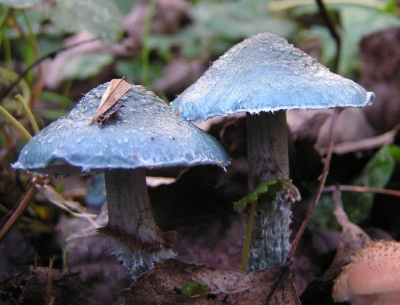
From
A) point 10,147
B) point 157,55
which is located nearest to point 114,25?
point 10,147

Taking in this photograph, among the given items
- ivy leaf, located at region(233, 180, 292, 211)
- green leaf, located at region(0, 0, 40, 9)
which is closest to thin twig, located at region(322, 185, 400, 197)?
ivy leaf, located at region(233, 180, 292, 211)

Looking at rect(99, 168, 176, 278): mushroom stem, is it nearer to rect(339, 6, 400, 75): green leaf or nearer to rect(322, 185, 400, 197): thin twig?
rect(322, 185, 400, 197): thin twig

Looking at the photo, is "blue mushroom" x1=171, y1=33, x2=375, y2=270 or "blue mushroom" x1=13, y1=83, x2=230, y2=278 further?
"blue mushroom" x1=171, y1=33, x2=375, y2=270

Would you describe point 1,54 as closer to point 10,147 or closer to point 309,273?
point 10,147

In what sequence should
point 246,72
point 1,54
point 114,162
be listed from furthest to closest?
point 1,54
point 246,72
point 114,162

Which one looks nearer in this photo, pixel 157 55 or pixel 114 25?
pixel 114 25

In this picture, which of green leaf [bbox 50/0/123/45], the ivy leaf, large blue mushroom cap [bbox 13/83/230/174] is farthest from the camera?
green leaf [bbox 50/0/123/45]

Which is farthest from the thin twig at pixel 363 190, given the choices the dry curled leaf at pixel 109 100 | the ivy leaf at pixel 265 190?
the dry curled leaf at pixel 109 100
